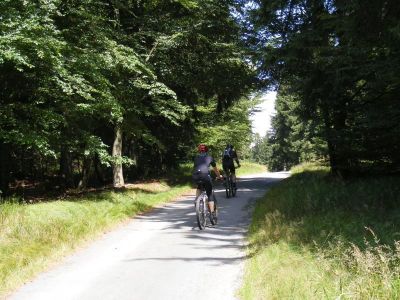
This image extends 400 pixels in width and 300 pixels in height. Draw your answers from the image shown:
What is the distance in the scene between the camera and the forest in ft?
36.4

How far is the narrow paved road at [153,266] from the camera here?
6.36m

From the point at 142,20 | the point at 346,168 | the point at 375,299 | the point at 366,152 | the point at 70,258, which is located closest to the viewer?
the point at 375,299

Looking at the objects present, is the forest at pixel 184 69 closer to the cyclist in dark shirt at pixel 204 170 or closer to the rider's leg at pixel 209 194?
the cyclist in dark shirt at pixel 204 170

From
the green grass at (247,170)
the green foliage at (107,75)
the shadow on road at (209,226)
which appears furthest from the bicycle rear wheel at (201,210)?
the green grass at (247,170)

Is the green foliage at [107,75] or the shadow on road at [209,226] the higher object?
the green foliage at [107,75]

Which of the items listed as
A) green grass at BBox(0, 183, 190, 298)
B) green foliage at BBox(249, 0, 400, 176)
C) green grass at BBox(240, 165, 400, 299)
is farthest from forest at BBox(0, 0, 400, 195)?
green grass at BBox(240, 165, 400, 299)

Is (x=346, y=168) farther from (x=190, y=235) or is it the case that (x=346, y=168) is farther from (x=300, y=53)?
(x=190, y=235)

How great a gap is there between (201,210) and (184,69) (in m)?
12.0

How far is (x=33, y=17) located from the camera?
11305mm

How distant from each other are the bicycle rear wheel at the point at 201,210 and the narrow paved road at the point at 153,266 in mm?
196

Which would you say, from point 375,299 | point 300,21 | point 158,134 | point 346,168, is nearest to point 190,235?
point 375,299

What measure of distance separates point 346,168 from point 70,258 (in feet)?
34.7

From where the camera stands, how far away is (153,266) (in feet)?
25.4

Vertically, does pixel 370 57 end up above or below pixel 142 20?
below
